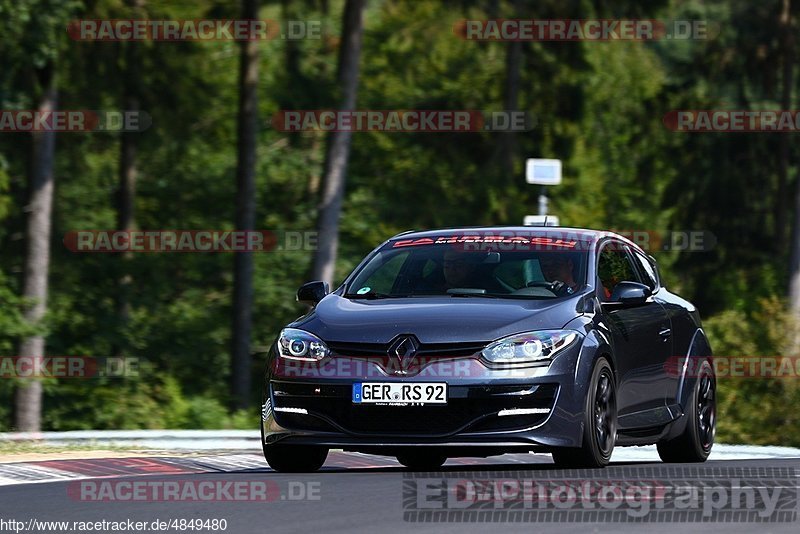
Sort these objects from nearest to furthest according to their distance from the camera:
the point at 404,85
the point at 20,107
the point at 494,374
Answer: the point at 494,374
the point at 20,107
the point at 404,85

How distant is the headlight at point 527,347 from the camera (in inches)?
437

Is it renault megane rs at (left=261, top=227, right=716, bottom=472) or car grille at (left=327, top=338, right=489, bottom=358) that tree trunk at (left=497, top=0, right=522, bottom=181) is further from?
car grille at (left=327, top=338, right=489, bottom=358)

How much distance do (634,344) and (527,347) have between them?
1.69m

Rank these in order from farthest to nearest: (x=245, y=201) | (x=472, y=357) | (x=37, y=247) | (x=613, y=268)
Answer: (x=245, y=201)
(x=37, y=247)
(x=613, y=268)
(x=472, y=357)

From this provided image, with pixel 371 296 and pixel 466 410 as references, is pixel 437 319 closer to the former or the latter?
pixel 466 410

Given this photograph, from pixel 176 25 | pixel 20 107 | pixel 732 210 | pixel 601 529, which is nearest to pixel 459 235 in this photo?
pixel 601 529

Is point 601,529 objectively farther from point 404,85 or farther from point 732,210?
point 404,85

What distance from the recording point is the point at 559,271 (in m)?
12.4

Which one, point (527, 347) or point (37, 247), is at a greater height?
point (527, 347)

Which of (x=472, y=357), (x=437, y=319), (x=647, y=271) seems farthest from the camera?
(x=647, y=271)

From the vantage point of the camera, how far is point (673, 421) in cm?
1349

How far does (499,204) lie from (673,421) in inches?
1170
